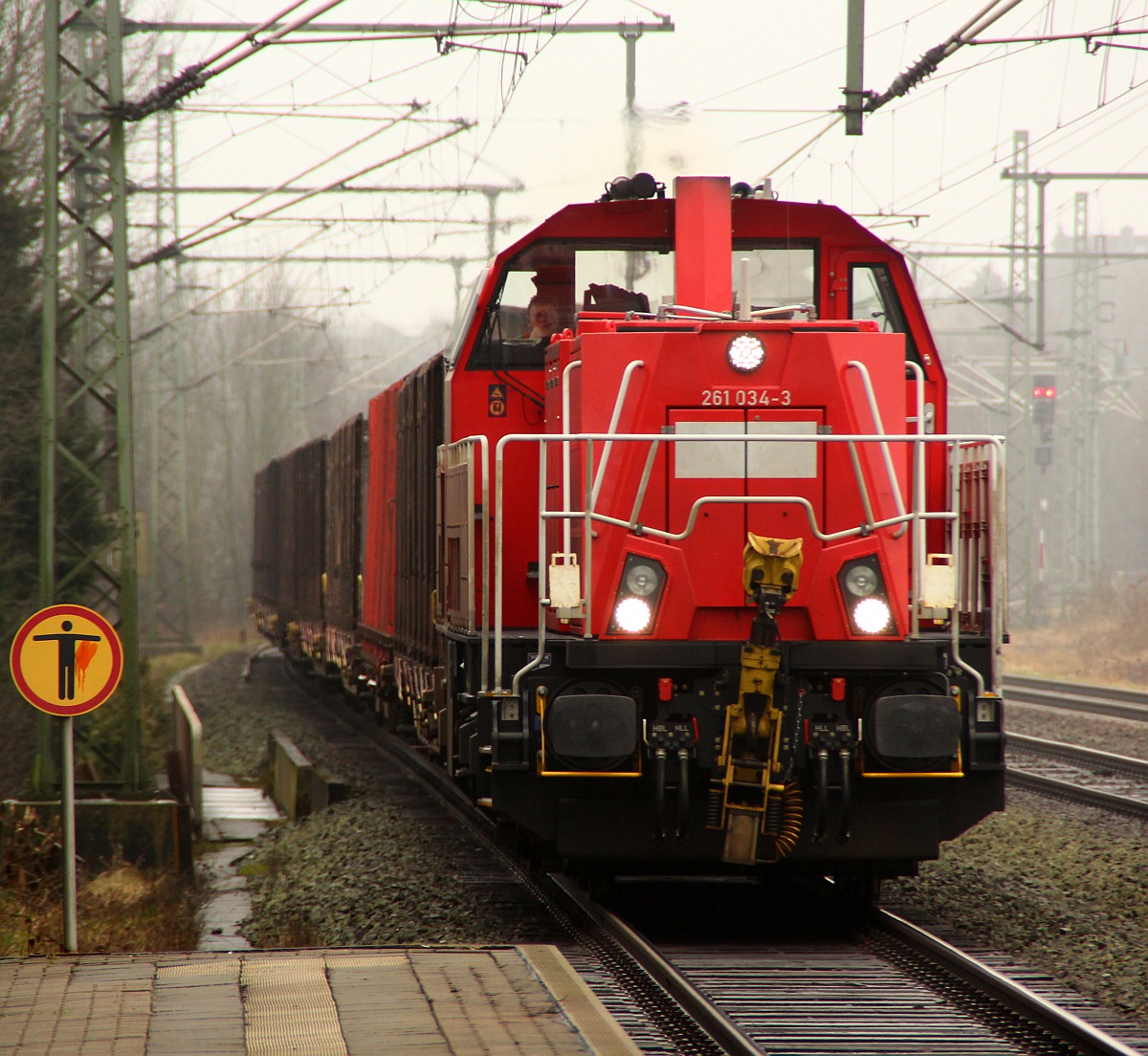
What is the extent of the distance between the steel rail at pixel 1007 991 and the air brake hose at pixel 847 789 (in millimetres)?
657

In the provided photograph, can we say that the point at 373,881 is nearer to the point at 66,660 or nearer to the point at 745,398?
the point at 66,660

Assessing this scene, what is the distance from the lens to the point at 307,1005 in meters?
5.52

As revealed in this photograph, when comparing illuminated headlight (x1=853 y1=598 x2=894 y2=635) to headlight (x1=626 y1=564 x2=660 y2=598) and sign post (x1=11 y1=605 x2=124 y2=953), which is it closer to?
headlight (x1=626 y1=564 x2=660 y2=598)

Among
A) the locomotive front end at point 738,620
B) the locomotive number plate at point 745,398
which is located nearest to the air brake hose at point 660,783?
the locomotive front end at point 738,620

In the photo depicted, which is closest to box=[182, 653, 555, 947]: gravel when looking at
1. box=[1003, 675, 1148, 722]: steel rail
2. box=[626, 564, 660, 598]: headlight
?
box=[626, 564, 660, 598]: headlight

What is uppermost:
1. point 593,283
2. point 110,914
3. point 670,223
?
point 670,223

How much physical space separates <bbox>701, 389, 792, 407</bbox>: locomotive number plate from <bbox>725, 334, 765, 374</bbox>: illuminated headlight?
11 cm

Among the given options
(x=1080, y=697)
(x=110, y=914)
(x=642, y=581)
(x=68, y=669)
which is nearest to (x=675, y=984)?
(x=642, y=581)

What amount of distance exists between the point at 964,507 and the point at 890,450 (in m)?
1.07

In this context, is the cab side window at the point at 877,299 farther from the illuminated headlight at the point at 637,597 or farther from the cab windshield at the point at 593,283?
the illuminated headlight at the point at 637,597

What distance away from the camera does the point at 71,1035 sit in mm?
5219

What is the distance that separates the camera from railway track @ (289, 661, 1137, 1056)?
5535 millimetres

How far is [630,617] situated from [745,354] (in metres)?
1.41

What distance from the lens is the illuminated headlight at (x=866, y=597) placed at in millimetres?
6934
